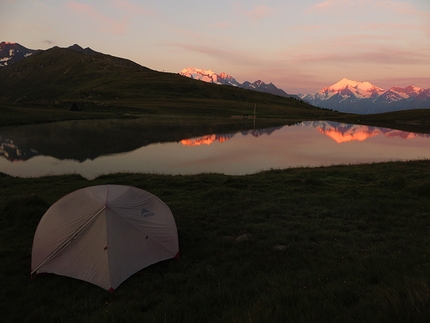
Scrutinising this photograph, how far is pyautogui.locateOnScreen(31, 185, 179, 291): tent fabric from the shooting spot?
8562mm

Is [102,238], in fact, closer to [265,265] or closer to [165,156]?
[265,265]

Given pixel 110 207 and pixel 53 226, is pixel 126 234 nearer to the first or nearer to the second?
pixel 110 207

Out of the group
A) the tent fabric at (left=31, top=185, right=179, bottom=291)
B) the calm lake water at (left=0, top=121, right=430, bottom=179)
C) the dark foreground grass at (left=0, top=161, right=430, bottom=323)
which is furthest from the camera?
the calm lake water at (left=0, top=121, right=430, bottom=179)

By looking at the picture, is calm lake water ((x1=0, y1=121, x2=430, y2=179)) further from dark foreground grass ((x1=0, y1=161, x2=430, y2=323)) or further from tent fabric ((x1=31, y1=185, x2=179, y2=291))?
tent fabric ((x1=31, y1=185, x2=179, y2=291))

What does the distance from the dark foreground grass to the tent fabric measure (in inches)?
13.7

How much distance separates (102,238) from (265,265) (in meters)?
4.93

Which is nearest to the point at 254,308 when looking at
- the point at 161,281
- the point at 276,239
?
the point at 161,281

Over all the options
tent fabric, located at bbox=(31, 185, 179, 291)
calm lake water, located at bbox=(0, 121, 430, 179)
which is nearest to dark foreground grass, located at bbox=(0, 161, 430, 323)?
tent fabric, located at bbox=(31, 185, 179, 291)

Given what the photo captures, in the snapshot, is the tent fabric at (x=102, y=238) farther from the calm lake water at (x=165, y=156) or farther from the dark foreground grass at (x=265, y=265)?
the calm lake water at (x=165, y=156)

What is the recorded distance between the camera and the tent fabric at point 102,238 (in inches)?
337

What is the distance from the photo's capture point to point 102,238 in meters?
8.79

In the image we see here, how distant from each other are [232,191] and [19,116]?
6868 cm

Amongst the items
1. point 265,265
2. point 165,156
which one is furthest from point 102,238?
point 165,156

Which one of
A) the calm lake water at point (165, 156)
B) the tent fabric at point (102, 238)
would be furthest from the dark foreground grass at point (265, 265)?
the calm lake water at point (165, 156)
